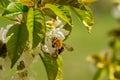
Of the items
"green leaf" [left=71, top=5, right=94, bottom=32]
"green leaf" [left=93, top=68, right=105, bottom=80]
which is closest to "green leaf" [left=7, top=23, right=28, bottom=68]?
"green leaf" [left=71, top=5, right=94, bottom=32]

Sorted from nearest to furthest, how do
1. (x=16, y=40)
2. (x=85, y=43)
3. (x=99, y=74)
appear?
(x=16, y=40) < (x=99, y=74) < (x=85, y=43)

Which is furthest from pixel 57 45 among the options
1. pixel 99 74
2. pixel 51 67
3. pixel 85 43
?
pixel 85 43

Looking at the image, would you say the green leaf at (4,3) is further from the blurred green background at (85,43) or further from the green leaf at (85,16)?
the blurred green background at (85,43)

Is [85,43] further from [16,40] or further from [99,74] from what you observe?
[16,40]

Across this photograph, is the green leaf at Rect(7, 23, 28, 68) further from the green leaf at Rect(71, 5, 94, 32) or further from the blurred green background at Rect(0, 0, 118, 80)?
the blurred green background at Rect(0, 0, 118, 80)

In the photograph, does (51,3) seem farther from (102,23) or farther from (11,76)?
(102,23)

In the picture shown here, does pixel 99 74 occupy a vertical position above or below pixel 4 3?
below
